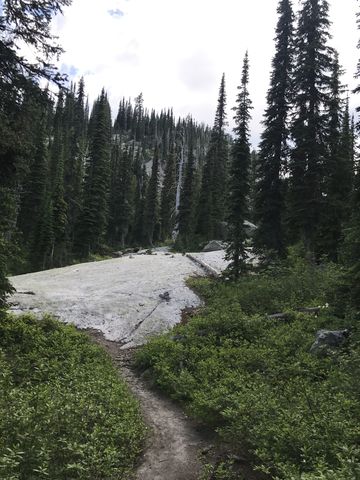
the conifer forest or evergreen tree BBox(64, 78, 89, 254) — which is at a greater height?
evergreen tree BBox(64, 78, 89, 254)

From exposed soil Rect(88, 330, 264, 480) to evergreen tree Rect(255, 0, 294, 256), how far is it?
63.0 ft

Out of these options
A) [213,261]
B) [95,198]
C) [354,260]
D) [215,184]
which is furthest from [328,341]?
[215,184]

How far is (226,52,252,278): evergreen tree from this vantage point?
24.4 m

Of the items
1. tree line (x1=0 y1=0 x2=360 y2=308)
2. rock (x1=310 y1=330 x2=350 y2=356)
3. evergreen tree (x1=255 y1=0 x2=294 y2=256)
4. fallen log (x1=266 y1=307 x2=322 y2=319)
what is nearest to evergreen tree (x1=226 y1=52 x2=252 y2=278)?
tree line (x1=0 y1=0 x2=360 y2=308)

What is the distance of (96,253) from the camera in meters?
55.9

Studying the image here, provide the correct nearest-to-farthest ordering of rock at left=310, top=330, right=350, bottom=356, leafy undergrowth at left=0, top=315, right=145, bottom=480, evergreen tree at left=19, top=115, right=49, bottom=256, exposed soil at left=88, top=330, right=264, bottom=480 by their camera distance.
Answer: leafy undergrowth at left=0, top=315, right=145, bottom=480 < exposed soil at left=88, top=330, right=264, bottom=480 < rock at left=310, top=330, right=350, bottom=356 < evergreen tree at left=19, top=115, right=49, bottom=256

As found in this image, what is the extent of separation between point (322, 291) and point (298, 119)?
1363cm

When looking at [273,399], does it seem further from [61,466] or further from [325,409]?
[61,466]

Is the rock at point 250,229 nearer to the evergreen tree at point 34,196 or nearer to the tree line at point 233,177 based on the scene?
the tree line at point 233,177

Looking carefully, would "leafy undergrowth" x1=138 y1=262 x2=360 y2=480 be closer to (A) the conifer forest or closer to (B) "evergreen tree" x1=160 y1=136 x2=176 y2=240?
(A) the conifer forest

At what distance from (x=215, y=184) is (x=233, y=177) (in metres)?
31.3

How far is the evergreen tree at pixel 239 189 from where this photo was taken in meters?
24.4

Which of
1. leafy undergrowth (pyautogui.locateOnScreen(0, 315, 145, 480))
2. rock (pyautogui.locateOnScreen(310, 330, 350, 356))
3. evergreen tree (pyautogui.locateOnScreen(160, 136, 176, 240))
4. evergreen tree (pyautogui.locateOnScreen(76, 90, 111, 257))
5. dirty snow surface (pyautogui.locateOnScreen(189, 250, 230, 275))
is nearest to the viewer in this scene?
leafy undergrowth (pyautogui.locateOnScreen(0, 315, 145, 480))

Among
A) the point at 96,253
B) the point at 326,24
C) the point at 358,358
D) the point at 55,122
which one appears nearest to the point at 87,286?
the point at 358,358
